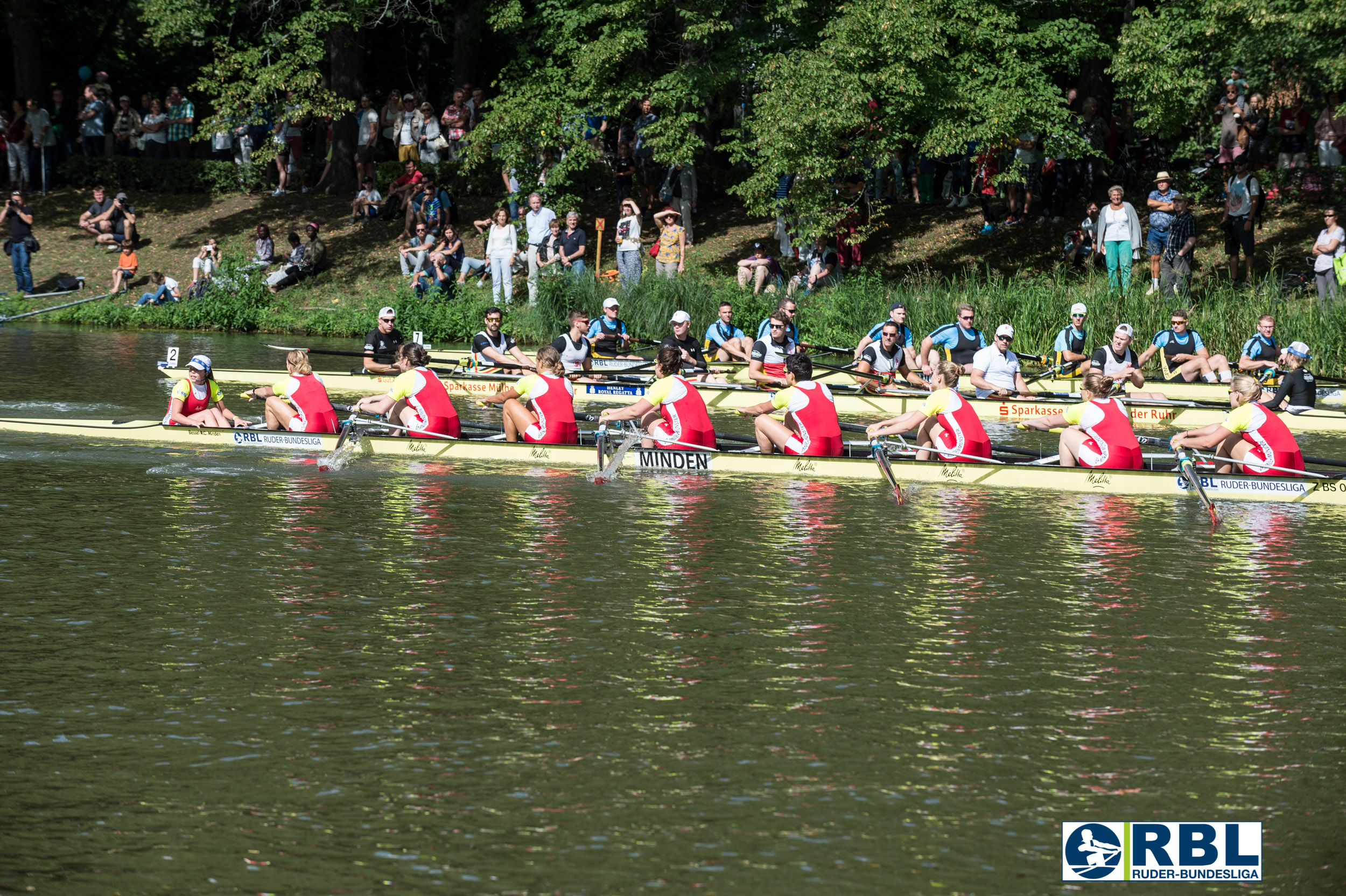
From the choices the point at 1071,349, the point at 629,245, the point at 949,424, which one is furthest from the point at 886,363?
the point at 629,245

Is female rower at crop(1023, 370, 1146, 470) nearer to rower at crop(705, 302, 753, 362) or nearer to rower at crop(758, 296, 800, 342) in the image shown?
rower at crop(758, 296, 800, 342)

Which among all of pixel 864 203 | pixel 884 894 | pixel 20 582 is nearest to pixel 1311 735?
pixel 884 894

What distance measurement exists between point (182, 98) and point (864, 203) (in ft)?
66.5

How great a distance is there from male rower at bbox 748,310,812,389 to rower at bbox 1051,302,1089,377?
3981mm

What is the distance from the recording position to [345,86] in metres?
38.5

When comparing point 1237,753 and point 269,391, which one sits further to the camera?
point 269,391

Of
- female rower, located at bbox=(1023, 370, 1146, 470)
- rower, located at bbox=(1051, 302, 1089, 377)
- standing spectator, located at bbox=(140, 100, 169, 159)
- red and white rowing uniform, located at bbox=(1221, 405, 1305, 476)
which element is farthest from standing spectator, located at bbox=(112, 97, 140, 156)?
red and white rowing uniform, located at bbox=(1221, 405, 1305, 476)

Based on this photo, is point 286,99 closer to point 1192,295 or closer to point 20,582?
point 1192,295

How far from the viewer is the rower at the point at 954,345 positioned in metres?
22.5

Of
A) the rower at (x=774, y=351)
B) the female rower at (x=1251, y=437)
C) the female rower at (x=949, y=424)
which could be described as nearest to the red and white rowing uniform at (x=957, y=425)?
the female rower at (x=949, y=424)

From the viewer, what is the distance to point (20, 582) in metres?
11.6

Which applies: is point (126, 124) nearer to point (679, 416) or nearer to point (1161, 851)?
point (679, 416)

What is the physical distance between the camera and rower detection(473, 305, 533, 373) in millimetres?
22969

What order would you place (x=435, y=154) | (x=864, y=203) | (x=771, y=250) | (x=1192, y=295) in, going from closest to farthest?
1. (x=1192, y=295)
2. (x=864, y=203)
3. (x=771, y=250)
4. (x=435, y=154)
